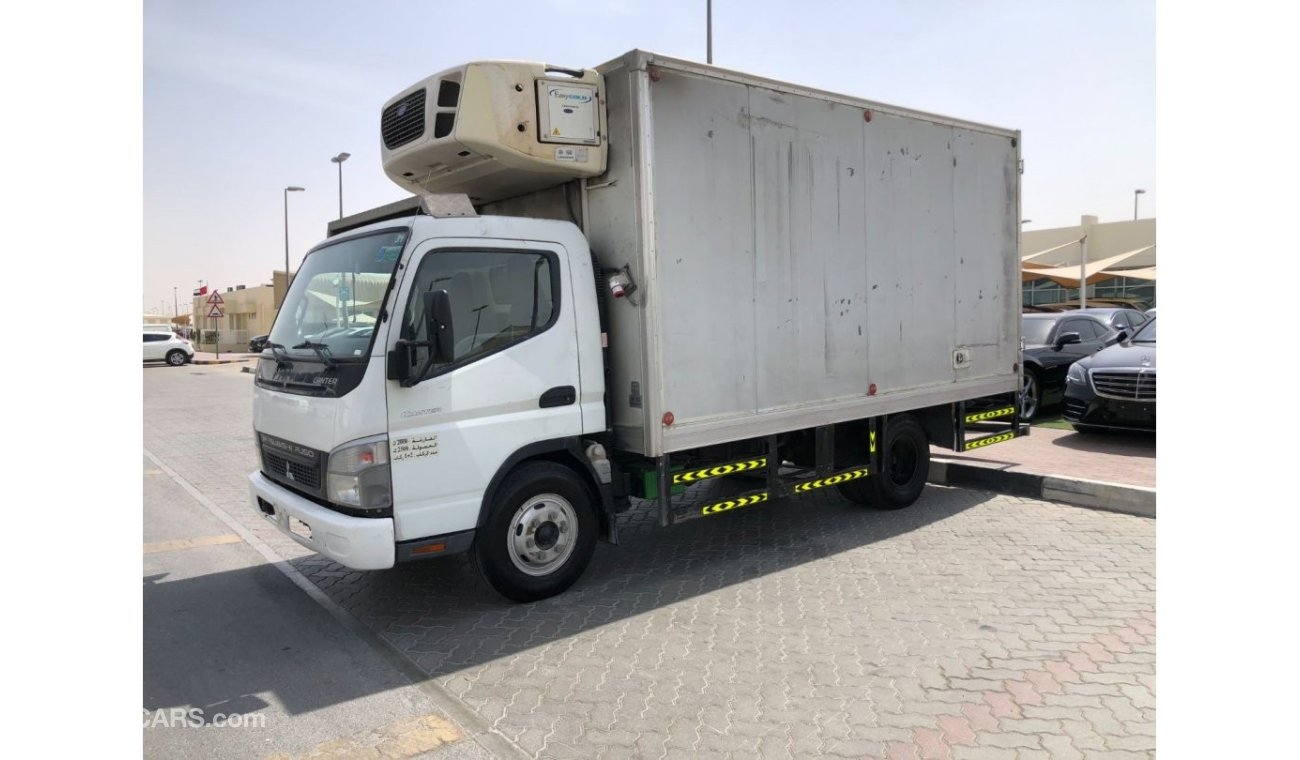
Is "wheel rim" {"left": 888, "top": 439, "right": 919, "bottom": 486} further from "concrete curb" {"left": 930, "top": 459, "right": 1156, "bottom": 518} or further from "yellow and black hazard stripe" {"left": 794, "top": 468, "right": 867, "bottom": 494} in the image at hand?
"concrete curb" {"left": 930, "top": 459, "right": 1156, "bottom": 518}

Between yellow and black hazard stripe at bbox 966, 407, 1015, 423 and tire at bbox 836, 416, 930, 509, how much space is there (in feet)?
1.79

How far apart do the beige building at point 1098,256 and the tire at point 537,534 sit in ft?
112

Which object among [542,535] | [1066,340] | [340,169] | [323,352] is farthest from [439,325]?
[340,169]

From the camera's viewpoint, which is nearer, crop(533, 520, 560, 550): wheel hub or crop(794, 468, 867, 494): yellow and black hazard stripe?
crop(533, 520, 560, 550): wheel hub

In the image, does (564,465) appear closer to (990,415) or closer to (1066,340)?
(990,415)

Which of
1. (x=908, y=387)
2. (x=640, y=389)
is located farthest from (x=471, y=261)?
(x=908, y=387)

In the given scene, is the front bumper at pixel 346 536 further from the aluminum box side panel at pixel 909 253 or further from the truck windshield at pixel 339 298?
the aluminum box side panel at pixel 909 253

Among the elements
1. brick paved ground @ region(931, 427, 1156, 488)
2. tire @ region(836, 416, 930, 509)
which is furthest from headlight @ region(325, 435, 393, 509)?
brick paved ground @ region(931, 427, 1156, 488)

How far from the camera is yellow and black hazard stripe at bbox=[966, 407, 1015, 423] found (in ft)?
26.4

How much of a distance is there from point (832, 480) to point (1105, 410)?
16.9ft

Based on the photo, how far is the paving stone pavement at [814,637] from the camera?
143 inches

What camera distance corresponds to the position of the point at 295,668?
4398 mm

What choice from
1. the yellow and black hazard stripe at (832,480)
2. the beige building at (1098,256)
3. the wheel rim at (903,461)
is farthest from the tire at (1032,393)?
the beige building at (1098,256)

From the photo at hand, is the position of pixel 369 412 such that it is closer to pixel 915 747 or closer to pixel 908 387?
pixel 915 747
